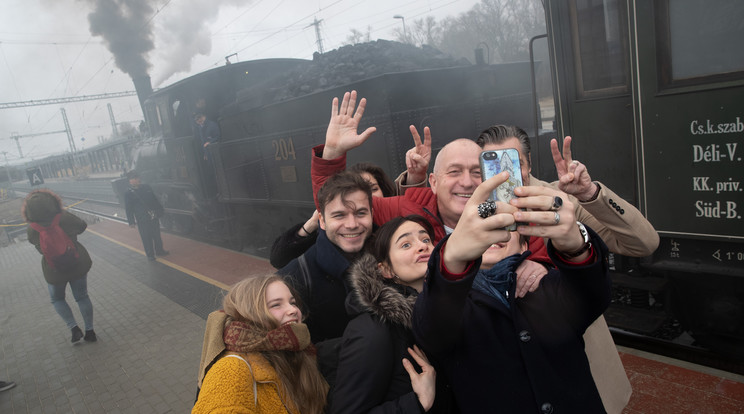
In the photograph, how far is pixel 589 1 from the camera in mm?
3529

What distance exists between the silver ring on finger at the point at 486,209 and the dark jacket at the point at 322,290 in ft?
3.95

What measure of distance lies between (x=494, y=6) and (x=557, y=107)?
2417cm

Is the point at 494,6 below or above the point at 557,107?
above

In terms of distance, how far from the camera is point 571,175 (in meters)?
1.60

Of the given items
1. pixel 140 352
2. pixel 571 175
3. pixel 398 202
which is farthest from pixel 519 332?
pixel 140 352

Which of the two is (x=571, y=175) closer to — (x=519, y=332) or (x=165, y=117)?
(x=519, y=332)

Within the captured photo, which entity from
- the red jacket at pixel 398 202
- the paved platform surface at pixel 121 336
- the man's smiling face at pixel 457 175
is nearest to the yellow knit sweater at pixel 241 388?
the red jacket at pixel 398 202

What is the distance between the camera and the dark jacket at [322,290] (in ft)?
6.96

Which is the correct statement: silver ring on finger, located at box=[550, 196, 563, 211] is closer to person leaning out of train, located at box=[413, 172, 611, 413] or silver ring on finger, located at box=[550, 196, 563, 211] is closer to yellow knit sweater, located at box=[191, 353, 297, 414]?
person leaning out of train, located at box=[413, 172, 611, 413]

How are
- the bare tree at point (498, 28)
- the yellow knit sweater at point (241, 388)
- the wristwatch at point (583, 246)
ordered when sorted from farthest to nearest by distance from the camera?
the bare tree at point (498, 28)
the yellow knit sweater at point (241, 388)
the wristwatch at point (583, 246)

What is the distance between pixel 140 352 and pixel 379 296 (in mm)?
4816

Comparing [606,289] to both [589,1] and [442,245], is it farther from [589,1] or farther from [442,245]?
[589,1]

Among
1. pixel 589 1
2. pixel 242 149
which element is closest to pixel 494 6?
pixel 242 149

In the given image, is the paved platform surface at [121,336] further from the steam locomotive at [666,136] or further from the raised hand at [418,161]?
the steam locomotive at [666,136]
